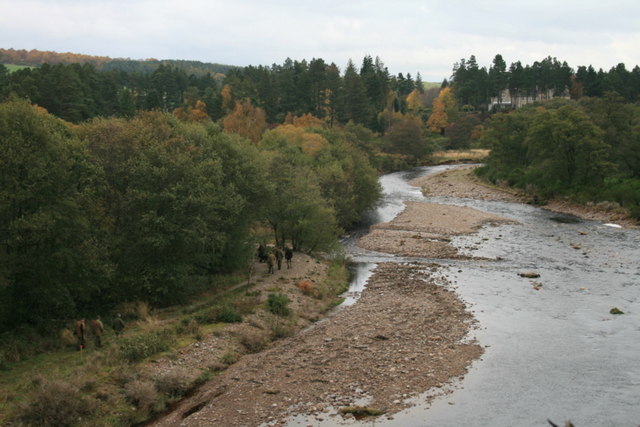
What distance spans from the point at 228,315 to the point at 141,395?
8980mm

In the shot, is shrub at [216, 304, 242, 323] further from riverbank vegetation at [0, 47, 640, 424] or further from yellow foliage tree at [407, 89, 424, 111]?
yellow foliage tree at [407, 89, 424, 111]

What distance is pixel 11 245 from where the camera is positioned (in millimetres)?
25859

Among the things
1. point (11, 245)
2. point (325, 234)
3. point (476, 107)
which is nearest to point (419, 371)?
point (11, 245)

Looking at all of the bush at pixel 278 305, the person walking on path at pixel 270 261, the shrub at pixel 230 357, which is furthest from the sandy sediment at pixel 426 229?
the shrub at pixel 230 357

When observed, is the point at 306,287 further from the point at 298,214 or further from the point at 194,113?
the point at 194,113

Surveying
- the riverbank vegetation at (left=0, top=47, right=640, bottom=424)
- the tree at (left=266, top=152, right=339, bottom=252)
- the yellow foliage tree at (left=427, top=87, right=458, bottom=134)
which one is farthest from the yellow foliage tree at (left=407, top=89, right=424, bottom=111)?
the tree at (left=266, top=152, right=339, bottom=252)

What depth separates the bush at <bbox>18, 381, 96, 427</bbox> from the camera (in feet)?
62.3

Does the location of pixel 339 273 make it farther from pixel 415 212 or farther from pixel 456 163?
pixel 456 163

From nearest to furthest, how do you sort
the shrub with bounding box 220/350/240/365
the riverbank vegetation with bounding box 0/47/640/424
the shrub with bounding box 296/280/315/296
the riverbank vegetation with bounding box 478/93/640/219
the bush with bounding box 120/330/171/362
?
the bush with bounding box 120/330/171/362 < the riverbank vegetation with bounding box 0/47/640/424 < the shrub with bounding box 220/350/240/365 < the shrub with bounding box 296/280/315/296 < the riverbank vegetation with bounding box 478/93/640/219

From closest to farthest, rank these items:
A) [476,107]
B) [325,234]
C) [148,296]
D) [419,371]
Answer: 1. [419,371]
2. [148,296]
3. [325,234]
4. [476,107]

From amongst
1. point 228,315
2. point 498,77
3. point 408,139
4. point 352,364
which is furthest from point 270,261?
point 498,77

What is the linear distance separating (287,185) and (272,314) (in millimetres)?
17719

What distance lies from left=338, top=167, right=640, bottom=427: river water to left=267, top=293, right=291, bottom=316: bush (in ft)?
22.1

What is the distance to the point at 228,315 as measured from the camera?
30438 millimetres
